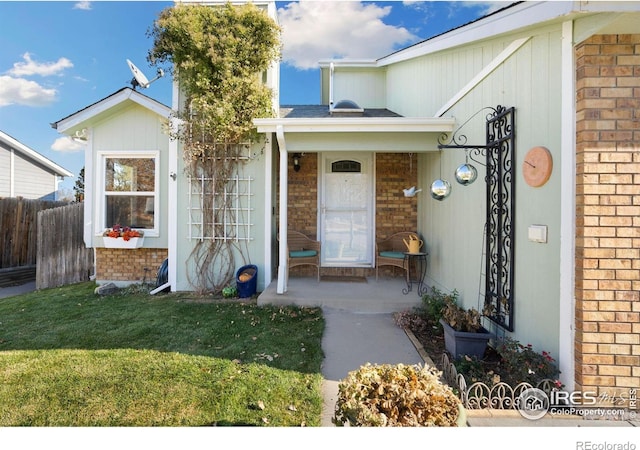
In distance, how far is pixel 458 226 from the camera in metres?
4.52

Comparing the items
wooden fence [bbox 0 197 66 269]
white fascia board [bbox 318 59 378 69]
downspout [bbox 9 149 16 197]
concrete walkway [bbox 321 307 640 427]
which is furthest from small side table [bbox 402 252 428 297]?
downspout [bbox 9 149 16 197]

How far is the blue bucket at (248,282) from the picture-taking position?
18.4 ft

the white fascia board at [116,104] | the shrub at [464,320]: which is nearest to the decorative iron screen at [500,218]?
the shrub at [464,320]

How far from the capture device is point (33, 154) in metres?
13.1

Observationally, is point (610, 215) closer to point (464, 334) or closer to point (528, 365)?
point (528, 365)

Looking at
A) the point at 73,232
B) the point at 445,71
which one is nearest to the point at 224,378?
the point at 445,71

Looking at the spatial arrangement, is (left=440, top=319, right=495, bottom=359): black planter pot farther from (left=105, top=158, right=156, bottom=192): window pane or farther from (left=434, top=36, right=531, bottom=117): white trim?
(left=105, top=158, right=156, bottom=192): window pane

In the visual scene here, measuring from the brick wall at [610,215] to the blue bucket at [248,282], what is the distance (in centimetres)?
459

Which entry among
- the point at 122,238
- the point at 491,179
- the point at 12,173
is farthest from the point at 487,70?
the point at 12,173

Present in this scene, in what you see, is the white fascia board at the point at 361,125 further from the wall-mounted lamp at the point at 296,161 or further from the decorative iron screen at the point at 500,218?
the wall-mounted lamp at the point at 296,161

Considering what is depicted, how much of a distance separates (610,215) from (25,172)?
17985mm

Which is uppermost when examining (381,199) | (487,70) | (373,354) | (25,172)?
(25,172)

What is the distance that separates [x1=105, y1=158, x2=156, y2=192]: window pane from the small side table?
5404mm

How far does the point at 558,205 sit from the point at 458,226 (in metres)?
1.94
